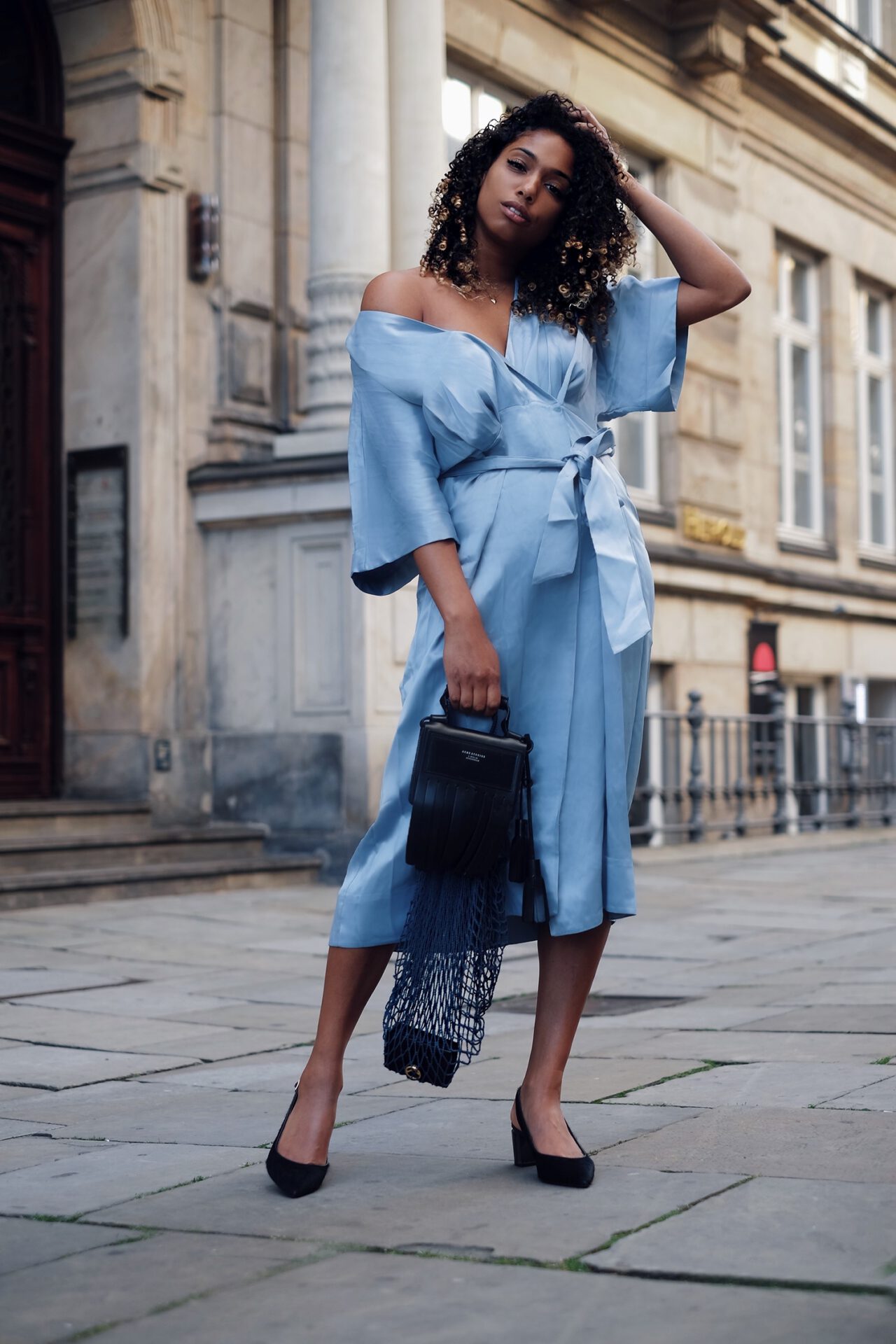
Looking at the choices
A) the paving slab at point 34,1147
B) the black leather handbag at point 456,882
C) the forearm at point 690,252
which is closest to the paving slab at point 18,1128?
the paving slab at point 34,1147

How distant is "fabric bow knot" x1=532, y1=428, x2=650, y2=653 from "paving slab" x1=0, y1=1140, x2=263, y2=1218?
1.12m

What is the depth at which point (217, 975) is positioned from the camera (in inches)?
234

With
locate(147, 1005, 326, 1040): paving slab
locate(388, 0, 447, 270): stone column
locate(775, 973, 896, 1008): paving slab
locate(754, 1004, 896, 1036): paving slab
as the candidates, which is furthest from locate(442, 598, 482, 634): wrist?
locate(388, 0, 447, 270): stone column

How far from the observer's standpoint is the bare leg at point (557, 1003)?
9.53ft

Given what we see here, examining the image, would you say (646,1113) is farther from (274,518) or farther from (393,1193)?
(274,518)

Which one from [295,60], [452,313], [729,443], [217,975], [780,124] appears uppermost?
[780,124]

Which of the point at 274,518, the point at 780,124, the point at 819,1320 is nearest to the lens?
the point at 819,1320

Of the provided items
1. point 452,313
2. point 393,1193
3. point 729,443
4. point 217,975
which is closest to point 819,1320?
point 393,1193

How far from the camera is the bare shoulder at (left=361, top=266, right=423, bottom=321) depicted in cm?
304

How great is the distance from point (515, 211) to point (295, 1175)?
1659mm

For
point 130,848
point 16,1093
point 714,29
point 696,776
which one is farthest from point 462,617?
point 714,29

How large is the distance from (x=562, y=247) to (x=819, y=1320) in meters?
1.87

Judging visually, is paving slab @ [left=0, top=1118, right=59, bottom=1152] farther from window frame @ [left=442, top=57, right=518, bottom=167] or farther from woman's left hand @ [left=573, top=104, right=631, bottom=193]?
window frame @ [left=442, top=57, right=518, bottom=167]

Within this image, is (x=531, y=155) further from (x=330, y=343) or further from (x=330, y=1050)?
(x=330, y=343)
